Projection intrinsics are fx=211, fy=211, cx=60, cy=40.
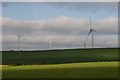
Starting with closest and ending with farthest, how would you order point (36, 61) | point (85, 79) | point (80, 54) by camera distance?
point (85, 79), point (36, 61), point (80, 54)

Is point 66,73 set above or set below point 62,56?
above

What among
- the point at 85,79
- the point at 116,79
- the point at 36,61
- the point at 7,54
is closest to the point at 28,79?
the point at 85,79

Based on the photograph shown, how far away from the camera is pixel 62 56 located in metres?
52.0

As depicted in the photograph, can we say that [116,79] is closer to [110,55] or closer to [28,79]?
[28,79]

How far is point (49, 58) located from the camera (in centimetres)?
5069

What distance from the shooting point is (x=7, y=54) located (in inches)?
2181

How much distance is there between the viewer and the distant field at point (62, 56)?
48.8 meters

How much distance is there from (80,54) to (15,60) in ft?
52.7

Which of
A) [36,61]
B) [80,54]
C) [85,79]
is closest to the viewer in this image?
[85,79]

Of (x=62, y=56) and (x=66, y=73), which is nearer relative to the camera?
(x=66, y=73)

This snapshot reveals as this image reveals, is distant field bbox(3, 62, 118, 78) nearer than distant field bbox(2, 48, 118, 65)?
Yes

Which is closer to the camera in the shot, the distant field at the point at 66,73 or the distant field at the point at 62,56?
the distant field at the point at 66,73

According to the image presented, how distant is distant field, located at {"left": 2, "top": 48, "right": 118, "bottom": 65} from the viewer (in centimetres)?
4883

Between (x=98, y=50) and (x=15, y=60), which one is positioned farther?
(x=98, y=50)
